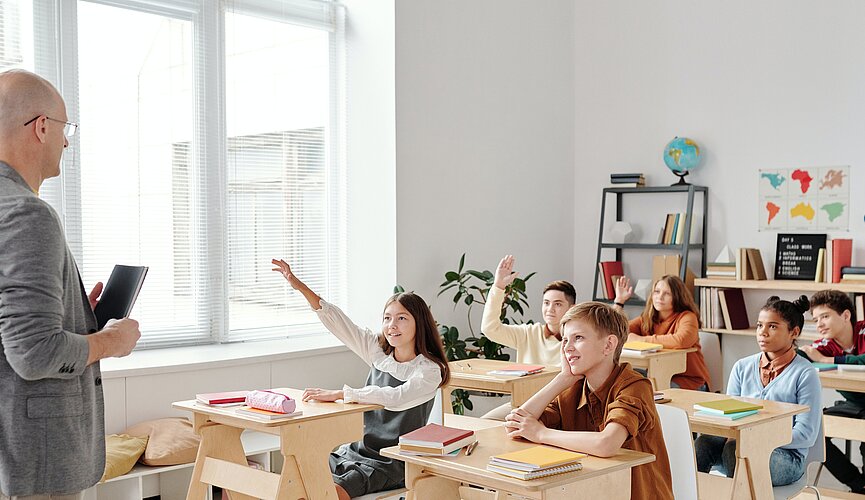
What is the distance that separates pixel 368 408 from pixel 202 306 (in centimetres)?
206

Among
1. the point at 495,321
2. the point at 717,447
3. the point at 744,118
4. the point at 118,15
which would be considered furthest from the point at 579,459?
the point at 744,118

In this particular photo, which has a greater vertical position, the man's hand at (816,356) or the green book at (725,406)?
the green book at (725,406)

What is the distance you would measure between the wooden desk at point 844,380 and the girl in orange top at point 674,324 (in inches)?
36.4

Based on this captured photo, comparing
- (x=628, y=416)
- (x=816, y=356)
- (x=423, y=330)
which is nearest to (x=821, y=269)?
(x=816, y=356)

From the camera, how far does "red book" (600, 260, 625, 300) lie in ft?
20.5

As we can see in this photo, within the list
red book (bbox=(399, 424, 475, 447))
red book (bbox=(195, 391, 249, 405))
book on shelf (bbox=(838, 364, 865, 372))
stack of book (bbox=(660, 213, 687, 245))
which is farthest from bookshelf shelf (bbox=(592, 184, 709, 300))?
red book (bbox=(399, 424, 475, 447))

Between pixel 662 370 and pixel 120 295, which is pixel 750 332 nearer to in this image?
pixel 662 370

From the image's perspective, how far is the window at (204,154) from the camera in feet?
15.1

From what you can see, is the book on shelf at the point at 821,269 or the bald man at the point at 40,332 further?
the book on shelf at the point at 821,269

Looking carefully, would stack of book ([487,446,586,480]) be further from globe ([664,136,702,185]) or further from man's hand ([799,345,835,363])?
globe ([664,136,702,185])

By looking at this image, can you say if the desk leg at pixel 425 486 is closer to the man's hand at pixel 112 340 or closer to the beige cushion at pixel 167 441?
the man's hand at pixel 112 340

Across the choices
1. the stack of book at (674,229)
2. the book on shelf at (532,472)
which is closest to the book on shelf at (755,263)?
the stack of book at (674,229)

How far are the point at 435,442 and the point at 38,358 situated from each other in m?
1.12

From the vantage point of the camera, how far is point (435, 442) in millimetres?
2537
